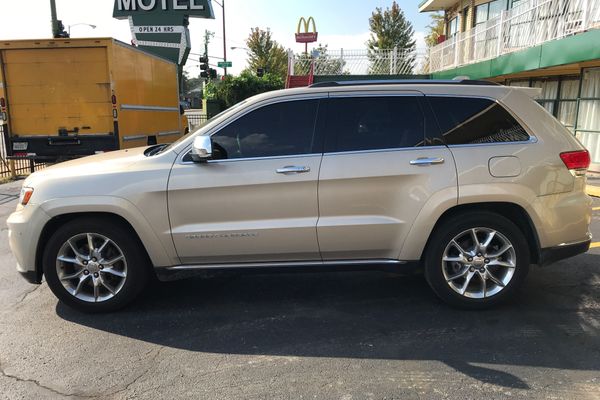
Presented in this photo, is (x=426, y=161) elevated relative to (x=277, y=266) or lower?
elevated

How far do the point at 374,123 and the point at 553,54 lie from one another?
31.6 ft

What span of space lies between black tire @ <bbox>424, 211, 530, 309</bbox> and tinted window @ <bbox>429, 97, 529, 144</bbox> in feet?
2.07

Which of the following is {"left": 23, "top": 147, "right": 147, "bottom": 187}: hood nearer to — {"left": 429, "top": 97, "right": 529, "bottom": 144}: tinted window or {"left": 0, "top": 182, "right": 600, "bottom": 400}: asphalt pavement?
{"left": 0, "top": 182, "right": 600, "bottom": 400}: asphalt pavement

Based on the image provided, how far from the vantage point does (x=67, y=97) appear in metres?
10.4

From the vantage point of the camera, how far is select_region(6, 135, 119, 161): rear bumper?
10.6 meters

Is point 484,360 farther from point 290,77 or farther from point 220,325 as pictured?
point 290,77

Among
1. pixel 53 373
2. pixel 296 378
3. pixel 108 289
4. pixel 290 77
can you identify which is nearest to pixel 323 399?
pixel 296 378

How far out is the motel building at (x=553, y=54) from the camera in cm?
1070

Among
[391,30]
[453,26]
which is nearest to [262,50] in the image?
[391,30]

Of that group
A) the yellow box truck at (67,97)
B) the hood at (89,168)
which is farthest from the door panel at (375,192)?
the yellow box truck at (67,97)

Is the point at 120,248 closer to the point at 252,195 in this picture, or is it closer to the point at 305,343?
the point at 252,195

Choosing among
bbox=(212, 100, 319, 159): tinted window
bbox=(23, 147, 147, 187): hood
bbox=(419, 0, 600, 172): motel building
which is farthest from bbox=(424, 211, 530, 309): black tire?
bbox=(419, 0, 600, 172): motel building

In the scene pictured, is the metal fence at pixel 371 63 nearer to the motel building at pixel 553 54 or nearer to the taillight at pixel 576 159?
the motel building at pixel 553 54

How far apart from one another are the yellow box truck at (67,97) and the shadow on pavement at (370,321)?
6.74 m
